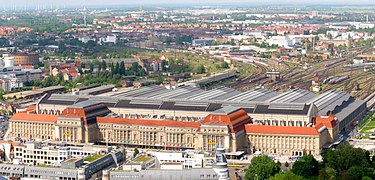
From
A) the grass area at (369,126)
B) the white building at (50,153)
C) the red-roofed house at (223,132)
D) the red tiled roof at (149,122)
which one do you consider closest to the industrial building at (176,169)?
the white building at (50,153)

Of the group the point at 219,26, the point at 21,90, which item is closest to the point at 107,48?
the point at 21,90

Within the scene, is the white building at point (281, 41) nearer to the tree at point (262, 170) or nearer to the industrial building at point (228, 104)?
the industrial building at point (228, 104)

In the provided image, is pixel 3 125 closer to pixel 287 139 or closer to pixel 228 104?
pixel 228 104

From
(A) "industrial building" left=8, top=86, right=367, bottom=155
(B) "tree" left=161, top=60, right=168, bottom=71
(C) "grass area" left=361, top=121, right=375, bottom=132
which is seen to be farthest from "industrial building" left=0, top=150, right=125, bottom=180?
(B) "tree" left=161, top=60, right=168, bottom=71

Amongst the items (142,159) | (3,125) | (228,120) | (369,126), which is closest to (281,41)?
(369,126)

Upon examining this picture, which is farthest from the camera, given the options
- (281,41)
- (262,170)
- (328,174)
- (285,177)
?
(281,41)

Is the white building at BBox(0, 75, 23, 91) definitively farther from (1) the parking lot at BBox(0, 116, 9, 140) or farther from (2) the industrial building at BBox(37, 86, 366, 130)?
(2) the industrial building at BBox(37, 86, 366, 130)
